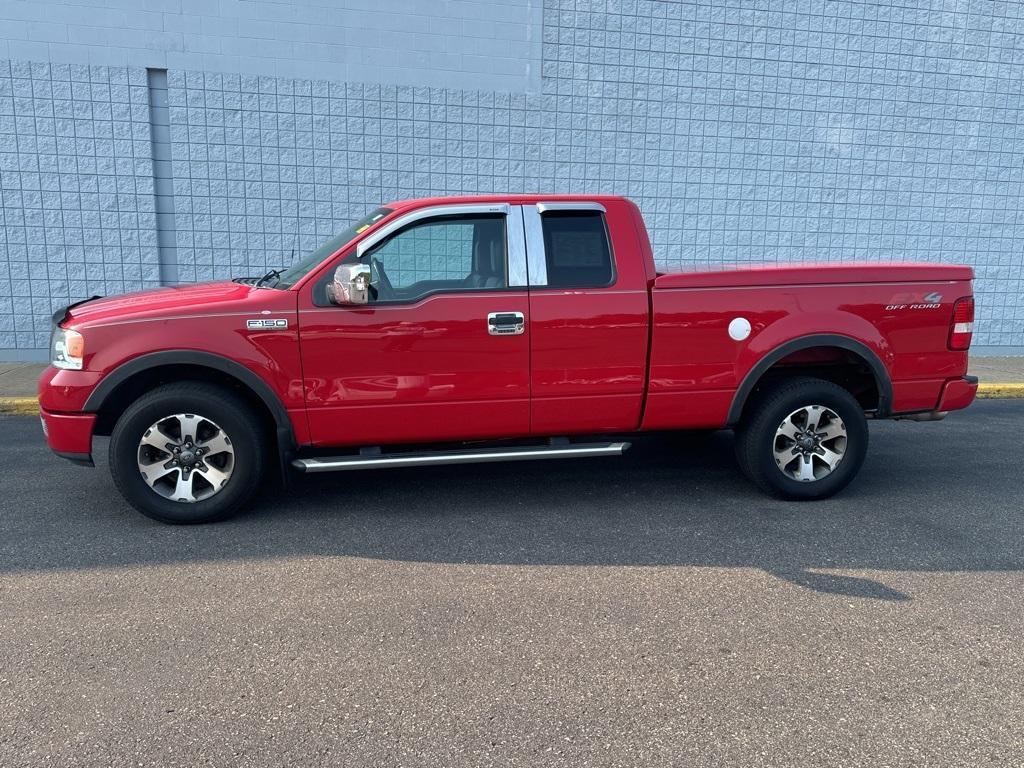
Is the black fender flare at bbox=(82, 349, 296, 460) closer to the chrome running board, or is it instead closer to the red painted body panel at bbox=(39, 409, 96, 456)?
the red painted body panel at bbox=(39, 409, 96, 456)

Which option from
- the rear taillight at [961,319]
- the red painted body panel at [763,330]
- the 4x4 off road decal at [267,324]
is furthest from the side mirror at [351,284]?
the rear taillight at [961,319]

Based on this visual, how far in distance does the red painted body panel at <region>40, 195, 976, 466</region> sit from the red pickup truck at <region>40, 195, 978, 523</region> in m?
0.01

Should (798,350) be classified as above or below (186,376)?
above

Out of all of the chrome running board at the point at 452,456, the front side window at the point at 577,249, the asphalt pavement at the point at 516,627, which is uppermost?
the front side window at the point at 577,249

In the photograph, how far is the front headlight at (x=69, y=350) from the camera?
4.19m

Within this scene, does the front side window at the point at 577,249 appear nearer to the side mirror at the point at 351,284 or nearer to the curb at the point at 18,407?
the side mirror at the point at 351,284

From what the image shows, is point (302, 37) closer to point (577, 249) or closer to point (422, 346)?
point (577, 249)

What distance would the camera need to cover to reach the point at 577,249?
4645 millimetres

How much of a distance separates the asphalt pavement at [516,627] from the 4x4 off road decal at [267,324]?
118 cm

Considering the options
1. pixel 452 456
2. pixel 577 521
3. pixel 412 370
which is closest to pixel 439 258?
pixel 412 370

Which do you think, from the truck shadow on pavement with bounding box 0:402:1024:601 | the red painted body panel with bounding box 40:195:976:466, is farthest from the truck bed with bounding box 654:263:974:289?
the truck shadow on pavement with bounding box 0:402:1024:601

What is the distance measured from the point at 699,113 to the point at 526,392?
7657mm

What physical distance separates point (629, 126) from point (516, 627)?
8762mm

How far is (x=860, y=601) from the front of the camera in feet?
11.4
